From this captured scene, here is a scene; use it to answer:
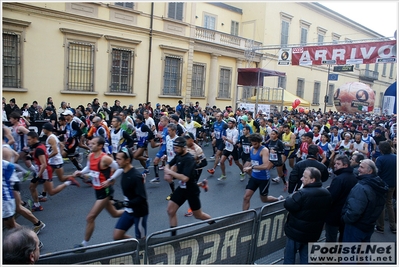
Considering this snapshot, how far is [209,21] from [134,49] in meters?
9.68

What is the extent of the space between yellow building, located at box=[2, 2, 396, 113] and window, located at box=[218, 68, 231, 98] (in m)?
0.08

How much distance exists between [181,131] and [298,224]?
17.5ft

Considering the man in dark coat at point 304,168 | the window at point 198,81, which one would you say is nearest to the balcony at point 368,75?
the window at point 198,81

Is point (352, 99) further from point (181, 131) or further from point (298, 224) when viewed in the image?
point (298, 224)

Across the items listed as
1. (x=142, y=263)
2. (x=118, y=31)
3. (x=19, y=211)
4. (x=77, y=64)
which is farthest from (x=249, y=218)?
(x=118, y=31)

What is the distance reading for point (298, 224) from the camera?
4.31 m

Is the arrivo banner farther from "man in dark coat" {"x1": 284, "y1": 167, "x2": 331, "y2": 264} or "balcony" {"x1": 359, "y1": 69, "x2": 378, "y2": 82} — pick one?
"balcony" {"x1": 359, "y1": 69, "x2": 378, "y2": 82}

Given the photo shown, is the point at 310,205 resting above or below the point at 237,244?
above

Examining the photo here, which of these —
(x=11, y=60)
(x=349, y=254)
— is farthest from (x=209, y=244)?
(x=11, y=60)

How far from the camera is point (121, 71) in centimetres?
1931

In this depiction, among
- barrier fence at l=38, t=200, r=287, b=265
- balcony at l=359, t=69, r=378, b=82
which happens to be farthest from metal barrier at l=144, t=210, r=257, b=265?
balcony at l=359, t=69, r=378, b=82

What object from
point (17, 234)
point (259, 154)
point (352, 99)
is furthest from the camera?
point (352, 99)

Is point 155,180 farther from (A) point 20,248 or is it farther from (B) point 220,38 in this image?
(B) point 220,38

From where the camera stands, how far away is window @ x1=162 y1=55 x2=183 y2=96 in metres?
21.8
